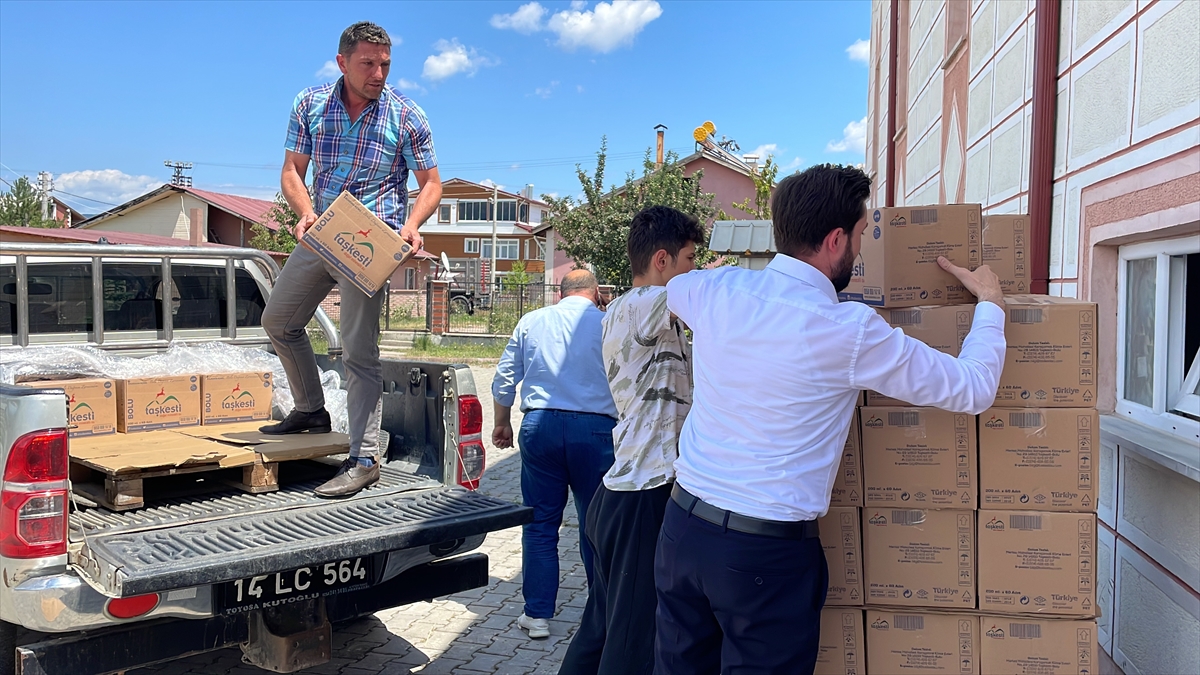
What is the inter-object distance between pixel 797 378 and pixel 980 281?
0.71 metres

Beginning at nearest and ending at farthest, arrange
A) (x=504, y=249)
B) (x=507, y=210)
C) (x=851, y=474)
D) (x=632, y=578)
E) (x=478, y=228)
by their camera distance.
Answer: (x=851, y=474)
(x=632, y=578)
(x=478, y=228)
(x=504, y=249)
(x=507, y=210)

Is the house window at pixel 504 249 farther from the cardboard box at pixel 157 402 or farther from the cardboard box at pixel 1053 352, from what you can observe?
the cardboard box at pixel 1053 352

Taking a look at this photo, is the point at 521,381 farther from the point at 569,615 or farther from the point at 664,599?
the point at 664,599

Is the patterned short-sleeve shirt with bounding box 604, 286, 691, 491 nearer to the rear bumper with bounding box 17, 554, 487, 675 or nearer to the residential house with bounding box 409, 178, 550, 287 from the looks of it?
the rear bumper with bounding box 17, 554, 487, 675

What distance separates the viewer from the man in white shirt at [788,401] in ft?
7.27

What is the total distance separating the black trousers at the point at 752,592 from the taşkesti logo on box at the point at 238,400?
320 cm

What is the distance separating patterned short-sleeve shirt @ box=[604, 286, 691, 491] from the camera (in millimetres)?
2908

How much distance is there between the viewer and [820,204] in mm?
2324

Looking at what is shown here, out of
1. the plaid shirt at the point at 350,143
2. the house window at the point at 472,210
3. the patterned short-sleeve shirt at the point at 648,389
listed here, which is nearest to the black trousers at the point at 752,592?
the patterned short-sleeve shirt at the point at 648,389

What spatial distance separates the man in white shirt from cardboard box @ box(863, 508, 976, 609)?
Result: 1.00ft

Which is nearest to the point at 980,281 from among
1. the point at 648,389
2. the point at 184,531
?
the point at 648,389

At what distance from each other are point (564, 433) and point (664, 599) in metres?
1.86

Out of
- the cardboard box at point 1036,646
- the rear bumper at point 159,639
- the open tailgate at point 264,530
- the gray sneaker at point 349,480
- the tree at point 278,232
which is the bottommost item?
the rear bumper at point 159,639

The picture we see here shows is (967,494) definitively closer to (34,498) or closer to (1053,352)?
(1053,352)
